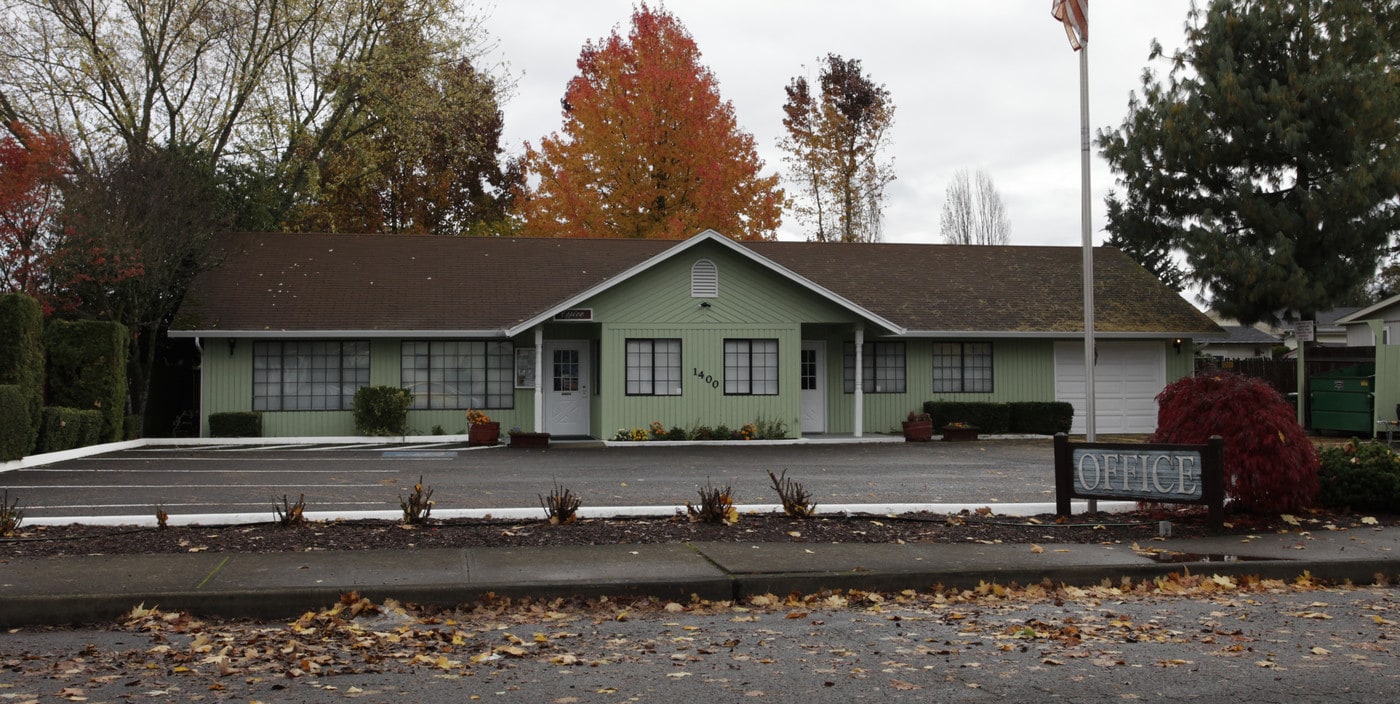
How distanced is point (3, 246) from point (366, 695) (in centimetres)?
2109

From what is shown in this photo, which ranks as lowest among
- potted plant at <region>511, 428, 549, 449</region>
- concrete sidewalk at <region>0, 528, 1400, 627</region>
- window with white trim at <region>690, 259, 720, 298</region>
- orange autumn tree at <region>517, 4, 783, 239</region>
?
concrete sidewalk at <region>0, 528, 1400, 627</region>

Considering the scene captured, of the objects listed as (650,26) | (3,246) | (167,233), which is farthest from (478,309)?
(650,26)

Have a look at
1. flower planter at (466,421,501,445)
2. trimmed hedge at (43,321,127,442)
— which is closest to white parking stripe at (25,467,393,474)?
trimmed hedge at (43,321,127,442)

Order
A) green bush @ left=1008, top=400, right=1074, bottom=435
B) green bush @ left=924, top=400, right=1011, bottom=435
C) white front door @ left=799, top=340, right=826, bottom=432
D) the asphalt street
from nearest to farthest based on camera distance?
the asphalt street < green bush @ left=924, top=400, right=1011, bottom=435 < green bush @ left=1008, top=400, right=1074, bottom=435 < white front door @ left=799, top=340, right=826, bottom=432

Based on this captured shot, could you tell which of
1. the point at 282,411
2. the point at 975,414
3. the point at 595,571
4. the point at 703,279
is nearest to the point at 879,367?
the point at 975,414

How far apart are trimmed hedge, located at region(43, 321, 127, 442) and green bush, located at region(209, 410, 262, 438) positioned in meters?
2.79

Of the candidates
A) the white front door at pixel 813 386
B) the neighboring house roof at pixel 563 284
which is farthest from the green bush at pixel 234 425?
the white front door at pixel 813 386

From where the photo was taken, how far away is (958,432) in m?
25.6

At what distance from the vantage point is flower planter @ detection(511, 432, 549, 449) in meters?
23.1

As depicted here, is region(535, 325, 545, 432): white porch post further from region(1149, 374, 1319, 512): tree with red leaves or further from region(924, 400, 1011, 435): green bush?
region(1149, 374, 1319, 512): tree with red leaves

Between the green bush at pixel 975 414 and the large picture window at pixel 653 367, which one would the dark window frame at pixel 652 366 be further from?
the green bush at pixel 975 414

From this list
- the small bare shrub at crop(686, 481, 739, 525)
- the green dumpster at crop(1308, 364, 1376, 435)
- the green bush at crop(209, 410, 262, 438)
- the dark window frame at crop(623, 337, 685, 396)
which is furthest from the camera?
the green dumpster at crop(1308, 364, 1376, 435)

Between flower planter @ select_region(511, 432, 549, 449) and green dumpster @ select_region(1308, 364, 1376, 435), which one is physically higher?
green dumpster @ select_region(1308, 364, 1376, 435)

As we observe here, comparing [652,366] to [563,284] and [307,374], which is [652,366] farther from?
[307,374]
